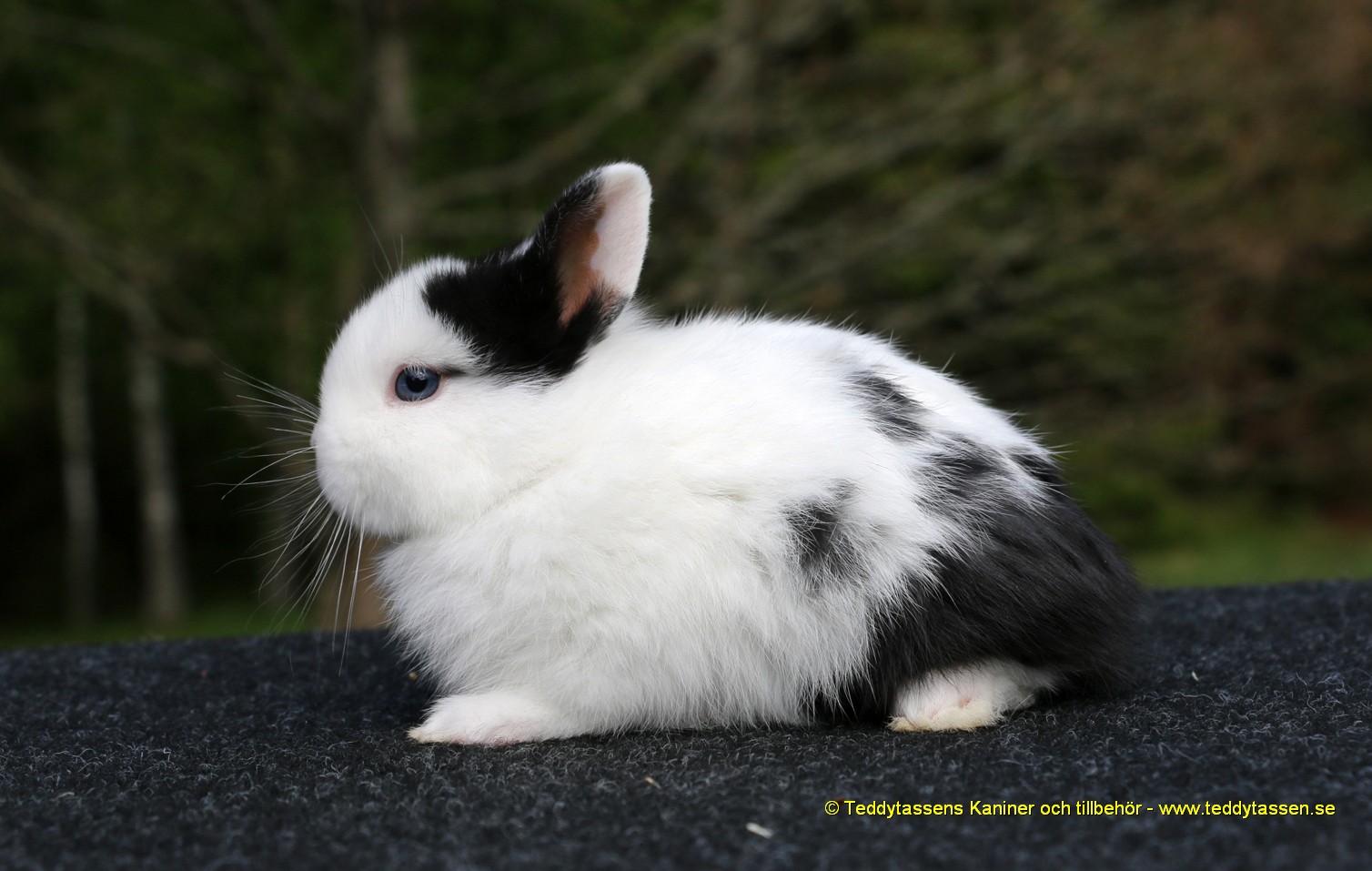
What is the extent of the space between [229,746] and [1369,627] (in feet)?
8.13

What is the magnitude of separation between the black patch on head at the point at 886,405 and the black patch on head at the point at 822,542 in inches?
7.7

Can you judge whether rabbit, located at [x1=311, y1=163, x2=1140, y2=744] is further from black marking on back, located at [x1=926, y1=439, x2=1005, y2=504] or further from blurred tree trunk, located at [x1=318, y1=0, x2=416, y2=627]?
blurred tree trunk, located at [x1=318, y1=0, x2=416, y2=627]

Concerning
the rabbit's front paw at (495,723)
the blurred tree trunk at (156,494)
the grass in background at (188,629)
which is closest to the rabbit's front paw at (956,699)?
the rabbit's front paw at (495,723)

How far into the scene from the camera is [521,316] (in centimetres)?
211

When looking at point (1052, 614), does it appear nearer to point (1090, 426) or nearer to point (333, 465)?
point (333, 465)

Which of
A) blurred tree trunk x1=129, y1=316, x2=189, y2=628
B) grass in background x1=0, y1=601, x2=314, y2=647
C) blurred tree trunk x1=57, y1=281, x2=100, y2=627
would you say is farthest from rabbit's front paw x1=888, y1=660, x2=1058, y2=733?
blurred tree trunk x1=57, y1=281, x2=100, y2=627

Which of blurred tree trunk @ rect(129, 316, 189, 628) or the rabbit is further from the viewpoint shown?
blurred tree trunk @ rect(129, 316, 189, 628)

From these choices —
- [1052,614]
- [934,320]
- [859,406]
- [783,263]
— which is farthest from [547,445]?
[934,320]

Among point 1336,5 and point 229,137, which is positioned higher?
point 1336,5

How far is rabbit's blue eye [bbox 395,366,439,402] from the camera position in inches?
83.1

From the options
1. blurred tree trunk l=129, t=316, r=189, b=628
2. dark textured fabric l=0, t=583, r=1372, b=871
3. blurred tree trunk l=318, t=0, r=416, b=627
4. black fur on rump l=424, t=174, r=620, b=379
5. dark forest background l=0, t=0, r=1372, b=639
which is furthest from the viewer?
blurred tree trunk l=129, t=316, r=189, b=628

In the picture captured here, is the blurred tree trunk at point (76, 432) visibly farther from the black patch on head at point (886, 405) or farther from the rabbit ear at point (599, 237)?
the black patch on head at point (886, 405)

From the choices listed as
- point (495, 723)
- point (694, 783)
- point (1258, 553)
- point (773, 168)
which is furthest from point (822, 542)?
point (1258, 553)

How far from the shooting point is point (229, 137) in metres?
8.44
